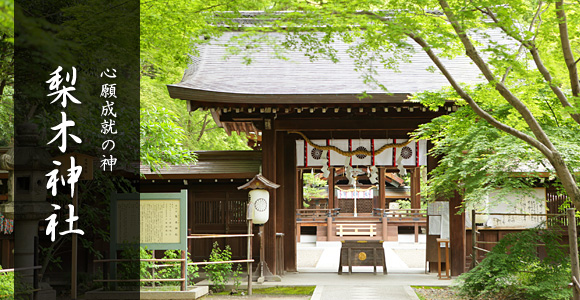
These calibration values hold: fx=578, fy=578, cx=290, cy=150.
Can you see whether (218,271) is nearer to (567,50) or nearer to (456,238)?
(456,238)

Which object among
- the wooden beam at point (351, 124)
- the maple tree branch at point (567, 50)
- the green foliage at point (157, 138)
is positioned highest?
the maple tree branch at point (567, 50)

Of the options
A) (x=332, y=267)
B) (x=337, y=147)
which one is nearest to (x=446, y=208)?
(x=337, y=147)

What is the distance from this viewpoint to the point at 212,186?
1338 centimetres

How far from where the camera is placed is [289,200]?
44.9 feet

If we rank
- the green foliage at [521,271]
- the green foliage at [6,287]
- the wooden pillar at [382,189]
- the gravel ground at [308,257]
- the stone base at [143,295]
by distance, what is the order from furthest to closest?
1. the wooden pillar at [382,189]
2. the gravel ground at [308,257]
3. the stone base at [143,295]
4. the green foliage at [521,271]
5. the green foliage at [6,287]

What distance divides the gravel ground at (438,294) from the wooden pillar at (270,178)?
304 cm

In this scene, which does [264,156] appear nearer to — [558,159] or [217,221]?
[217,221]

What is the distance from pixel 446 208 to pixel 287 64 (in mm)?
4917

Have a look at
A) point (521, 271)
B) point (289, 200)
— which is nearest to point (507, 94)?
point (521, 271)

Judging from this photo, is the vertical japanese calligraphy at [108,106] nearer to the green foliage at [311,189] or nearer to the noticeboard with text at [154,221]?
the noticeboard with text at [154,221]

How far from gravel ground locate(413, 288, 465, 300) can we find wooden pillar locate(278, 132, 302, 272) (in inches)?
135

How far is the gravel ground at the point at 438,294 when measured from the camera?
33.2 ft

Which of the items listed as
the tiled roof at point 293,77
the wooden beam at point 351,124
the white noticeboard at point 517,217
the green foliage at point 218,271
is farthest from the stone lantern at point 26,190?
the white noticeboard at point 517,217

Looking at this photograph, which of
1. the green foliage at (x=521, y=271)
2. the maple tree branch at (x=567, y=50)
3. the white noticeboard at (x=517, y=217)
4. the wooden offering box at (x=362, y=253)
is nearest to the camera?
the maple tree branch at (x=567, y=50)
